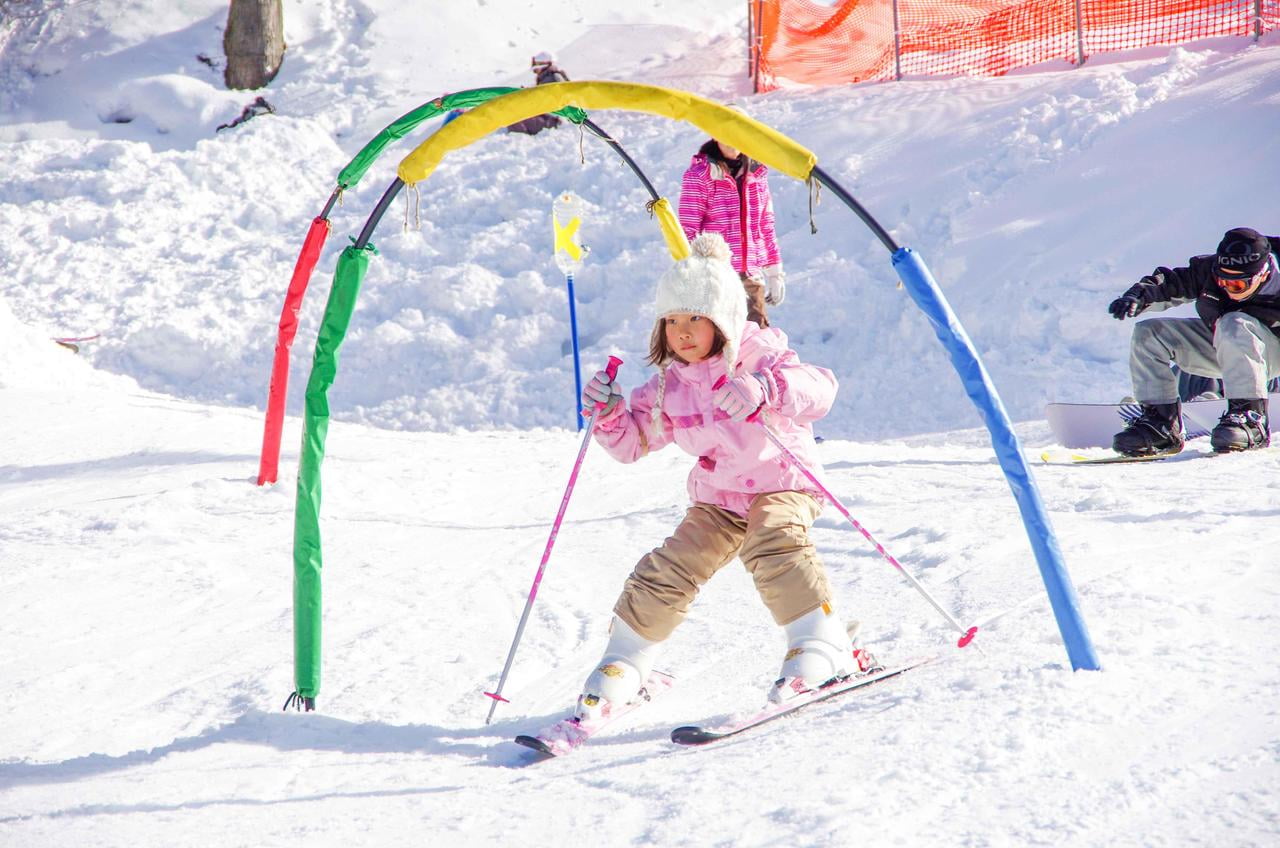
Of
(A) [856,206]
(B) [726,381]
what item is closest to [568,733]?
(B) [726,381]

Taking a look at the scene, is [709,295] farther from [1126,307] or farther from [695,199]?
[1126,307]

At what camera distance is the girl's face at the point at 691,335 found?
137 inches

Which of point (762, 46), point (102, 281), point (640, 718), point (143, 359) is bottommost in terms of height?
point (640, 718)

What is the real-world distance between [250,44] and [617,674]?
15335 mm

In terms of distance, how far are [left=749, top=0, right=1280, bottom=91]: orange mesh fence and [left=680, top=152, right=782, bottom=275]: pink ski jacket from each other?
277 inches

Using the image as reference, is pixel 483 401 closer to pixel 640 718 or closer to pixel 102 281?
pixel 102 281

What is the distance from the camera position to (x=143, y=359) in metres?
11.6

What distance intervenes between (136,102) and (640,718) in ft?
49.4

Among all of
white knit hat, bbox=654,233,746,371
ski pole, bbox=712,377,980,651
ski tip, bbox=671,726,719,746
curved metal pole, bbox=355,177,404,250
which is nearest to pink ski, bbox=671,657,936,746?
ski tip, bbox=671,726,719,746

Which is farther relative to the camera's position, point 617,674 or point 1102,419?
point 1102,419

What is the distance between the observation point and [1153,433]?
6.64 meters

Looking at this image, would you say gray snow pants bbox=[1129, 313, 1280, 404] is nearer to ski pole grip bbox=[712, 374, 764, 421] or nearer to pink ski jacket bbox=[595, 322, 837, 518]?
pink ski jacket bbox=[595, 322, 837, 518]

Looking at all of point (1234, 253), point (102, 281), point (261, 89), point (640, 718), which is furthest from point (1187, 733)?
point (261, 89)

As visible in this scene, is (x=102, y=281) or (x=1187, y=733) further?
(x=102, y=281)
